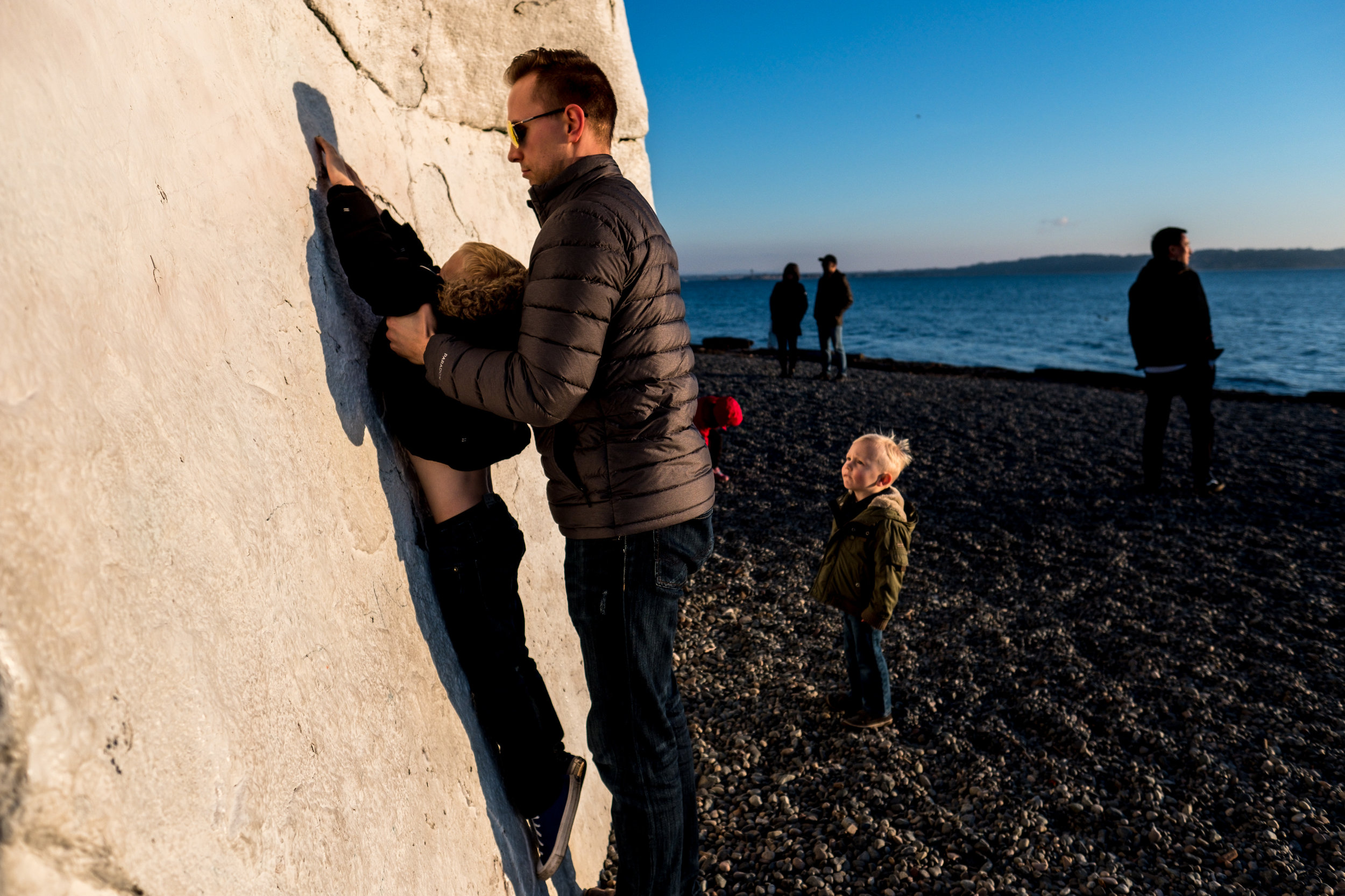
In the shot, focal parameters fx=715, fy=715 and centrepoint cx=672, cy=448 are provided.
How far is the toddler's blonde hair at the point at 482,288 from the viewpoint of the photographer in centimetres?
168

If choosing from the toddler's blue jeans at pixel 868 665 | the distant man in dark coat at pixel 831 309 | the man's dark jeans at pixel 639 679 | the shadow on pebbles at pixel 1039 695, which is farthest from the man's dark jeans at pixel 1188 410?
the man's dark jeans at pixel 639 679

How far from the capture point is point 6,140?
915mm

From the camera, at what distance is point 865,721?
3.52 m

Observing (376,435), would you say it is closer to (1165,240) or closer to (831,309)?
(1165,240)

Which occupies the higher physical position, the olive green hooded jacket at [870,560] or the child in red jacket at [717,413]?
the child in red jacket at [717,413]

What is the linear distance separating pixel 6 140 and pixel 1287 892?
4.03 meters

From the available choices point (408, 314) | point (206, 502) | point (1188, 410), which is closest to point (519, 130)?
point (408, 314)

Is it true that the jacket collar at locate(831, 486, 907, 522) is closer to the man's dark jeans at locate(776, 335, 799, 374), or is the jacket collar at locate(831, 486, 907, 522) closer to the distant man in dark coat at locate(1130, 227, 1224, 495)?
the distant man in dark coat at locate(1130, 227, 1224, 495)

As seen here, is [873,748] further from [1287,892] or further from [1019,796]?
[1287,892]

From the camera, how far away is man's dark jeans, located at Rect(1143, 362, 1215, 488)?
20.3 feet

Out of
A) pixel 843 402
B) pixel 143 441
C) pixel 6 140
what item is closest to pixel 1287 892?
pixel 143 441

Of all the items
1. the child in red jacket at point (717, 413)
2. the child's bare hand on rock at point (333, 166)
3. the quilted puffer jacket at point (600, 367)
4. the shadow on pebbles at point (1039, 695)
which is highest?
the child's bare hand on rock at point (333, 166)

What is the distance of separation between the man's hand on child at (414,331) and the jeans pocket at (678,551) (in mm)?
714

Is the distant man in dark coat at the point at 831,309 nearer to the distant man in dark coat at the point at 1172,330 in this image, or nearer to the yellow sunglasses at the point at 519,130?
the distant man in dark coat at the point at 1172,330
